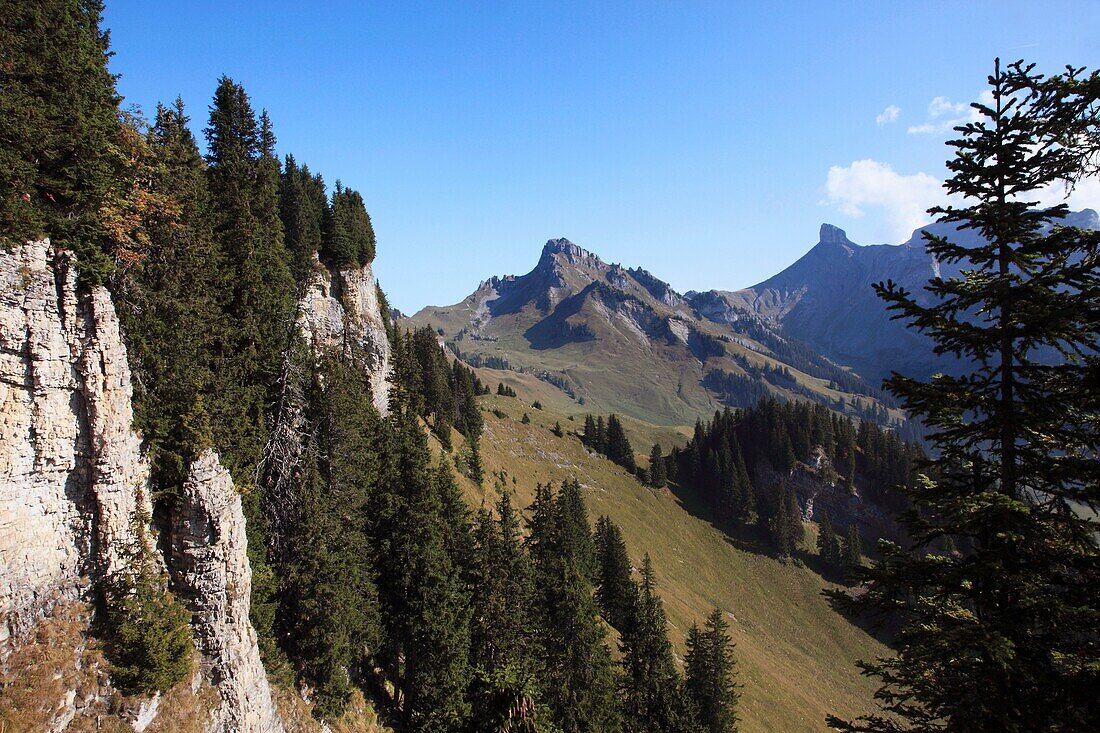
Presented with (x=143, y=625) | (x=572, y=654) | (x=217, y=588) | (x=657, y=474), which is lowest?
(x=657, y=474)

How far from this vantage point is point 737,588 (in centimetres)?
9981

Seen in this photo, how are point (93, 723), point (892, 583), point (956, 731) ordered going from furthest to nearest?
point (93, 723), point (892, 583), point (956, 731)

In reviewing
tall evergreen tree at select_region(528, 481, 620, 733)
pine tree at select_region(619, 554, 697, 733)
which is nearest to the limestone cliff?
tall evergreen tree at select_region(528, 481, 620, 733)

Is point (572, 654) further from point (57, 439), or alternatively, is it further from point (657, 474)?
point (657, 474)

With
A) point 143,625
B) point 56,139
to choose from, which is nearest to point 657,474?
point 143,625

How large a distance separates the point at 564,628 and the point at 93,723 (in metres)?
25.6

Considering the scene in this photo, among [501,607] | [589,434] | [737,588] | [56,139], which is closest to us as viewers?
[56,139]

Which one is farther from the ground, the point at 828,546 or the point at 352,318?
the point at 352,318

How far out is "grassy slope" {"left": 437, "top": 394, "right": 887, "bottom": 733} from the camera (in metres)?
68.0

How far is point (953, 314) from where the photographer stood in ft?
33.6

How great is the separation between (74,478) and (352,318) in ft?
116

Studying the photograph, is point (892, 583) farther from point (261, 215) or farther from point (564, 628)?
point (261, 215)

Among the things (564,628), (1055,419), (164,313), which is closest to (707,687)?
(564,628)

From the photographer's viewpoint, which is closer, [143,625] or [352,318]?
[143,625]
